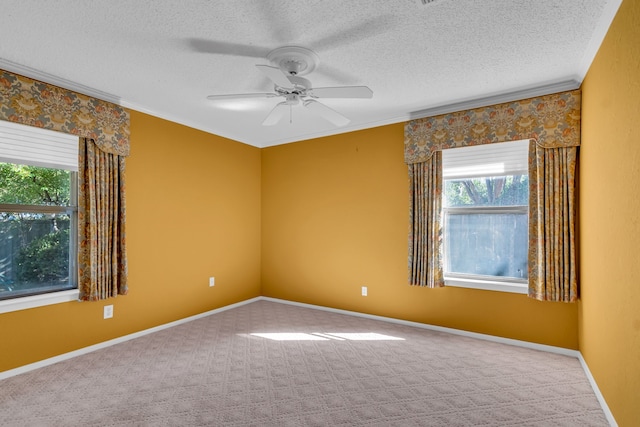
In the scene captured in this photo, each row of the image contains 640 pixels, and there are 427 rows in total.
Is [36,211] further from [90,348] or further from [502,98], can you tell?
[502,98]

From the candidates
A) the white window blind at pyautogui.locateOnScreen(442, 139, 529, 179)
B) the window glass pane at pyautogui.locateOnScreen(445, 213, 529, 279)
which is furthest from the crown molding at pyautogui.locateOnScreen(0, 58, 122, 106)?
the window glass pane at pyautogui.locateOnScreen(445, 213, 529, 279)

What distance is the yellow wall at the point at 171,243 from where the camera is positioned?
3.00 metres

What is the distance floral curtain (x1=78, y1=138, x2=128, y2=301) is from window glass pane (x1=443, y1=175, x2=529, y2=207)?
3.50m

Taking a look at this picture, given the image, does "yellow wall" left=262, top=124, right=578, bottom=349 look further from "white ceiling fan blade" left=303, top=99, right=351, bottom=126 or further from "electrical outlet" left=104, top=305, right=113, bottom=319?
"electrical outlet" left=104, top=305, right=113, bottom=319

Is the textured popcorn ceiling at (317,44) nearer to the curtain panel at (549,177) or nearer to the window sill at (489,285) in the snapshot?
the curtain panel at (549,177)

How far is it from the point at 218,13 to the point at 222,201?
2.96m

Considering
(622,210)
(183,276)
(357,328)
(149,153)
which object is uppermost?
(149,153)

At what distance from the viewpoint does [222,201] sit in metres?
4.68

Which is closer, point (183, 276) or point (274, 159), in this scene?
point (183, 276)

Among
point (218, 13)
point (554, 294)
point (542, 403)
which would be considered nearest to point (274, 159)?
point (218, 13)

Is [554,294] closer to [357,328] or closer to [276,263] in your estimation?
[357,328]

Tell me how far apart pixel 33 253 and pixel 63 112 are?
1.29 meters

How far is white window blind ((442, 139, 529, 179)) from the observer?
3.35 meters

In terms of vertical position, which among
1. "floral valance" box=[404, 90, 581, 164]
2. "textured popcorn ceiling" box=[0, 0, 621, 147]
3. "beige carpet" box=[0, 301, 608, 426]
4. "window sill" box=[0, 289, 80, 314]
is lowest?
"beige carpet" box=[0, 301, 608, 426]
